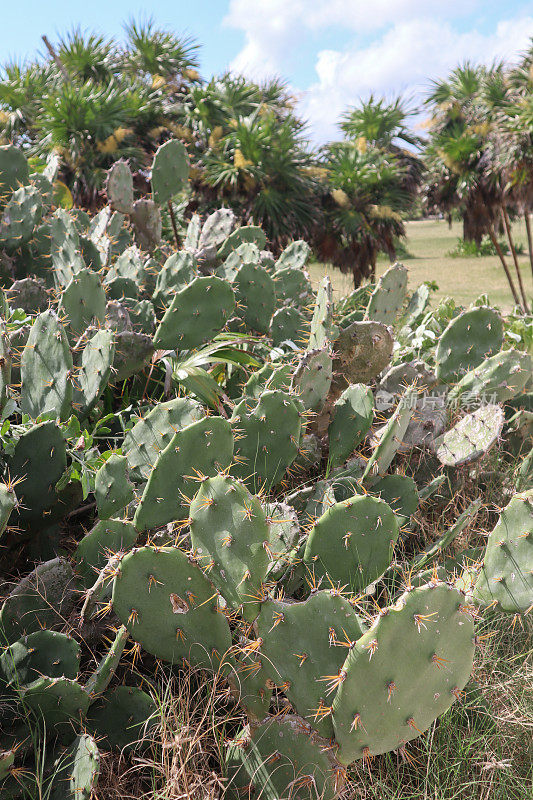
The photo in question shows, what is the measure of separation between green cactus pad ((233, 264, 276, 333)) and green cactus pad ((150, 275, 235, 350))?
0.40 meters

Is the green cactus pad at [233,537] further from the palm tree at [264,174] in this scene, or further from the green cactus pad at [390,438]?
the palm tree at [264,174]

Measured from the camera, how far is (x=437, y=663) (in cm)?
141

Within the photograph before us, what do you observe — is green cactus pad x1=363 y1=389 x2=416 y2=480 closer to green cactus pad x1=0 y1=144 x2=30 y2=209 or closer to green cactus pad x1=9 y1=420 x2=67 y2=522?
green cactus pad x1=9 y1=420 x2=67 y2=522

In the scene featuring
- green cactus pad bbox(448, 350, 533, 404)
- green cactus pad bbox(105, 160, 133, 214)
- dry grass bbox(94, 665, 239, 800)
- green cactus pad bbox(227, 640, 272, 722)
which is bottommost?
dry grass bbox(94, 665, 239, 800)

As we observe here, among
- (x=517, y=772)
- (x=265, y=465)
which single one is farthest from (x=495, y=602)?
(x=265, y=465)

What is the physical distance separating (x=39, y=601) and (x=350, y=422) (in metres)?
1.39

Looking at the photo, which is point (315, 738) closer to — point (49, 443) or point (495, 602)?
point (495, 602)

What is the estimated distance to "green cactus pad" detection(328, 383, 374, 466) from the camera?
2.56 m

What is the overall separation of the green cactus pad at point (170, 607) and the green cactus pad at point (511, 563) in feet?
2.83

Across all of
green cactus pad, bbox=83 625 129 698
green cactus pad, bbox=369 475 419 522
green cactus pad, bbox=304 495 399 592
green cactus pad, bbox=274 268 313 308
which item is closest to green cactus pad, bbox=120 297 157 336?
green cactus pad, bbox=274 268 313 308

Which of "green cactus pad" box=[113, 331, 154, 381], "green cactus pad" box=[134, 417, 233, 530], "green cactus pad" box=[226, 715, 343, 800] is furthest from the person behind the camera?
"green cactus pad" box=[113, 331, 154, 381]

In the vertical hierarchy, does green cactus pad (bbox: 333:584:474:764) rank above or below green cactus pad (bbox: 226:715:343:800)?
above

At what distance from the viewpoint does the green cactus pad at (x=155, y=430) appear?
7.23 feet

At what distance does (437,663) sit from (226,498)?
637 millimetres
